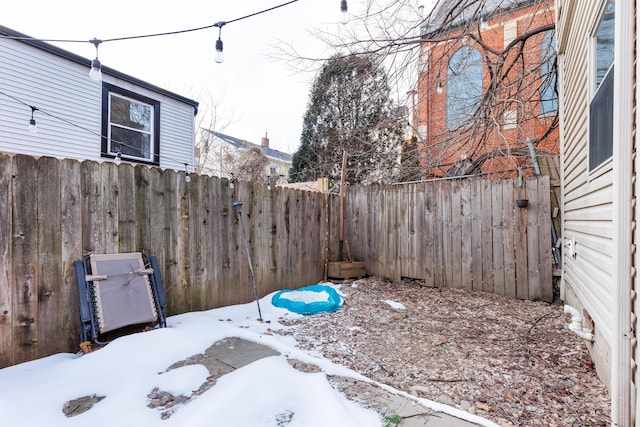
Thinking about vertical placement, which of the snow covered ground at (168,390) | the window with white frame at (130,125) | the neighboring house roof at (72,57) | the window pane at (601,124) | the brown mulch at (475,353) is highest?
the neighboring house roof at (72,57)

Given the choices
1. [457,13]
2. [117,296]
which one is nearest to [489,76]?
[457,13]

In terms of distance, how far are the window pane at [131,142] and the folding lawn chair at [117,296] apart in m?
5.16

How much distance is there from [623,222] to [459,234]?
2.92 m

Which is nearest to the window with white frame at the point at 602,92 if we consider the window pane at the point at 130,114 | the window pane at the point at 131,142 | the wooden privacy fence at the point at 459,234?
the wooden privacy fence at the point at 459,234

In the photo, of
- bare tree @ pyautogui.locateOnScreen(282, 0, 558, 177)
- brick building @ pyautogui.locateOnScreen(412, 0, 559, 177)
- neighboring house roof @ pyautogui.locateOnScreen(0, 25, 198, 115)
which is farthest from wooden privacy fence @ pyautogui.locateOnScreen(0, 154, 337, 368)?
neighboring house roof @ pyautogui.locateOnScreen(0, 25, 198, 115)

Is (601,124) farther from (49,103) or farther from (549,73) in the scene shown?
(49,103)

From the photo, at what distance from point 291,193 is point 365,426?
316 centimetres

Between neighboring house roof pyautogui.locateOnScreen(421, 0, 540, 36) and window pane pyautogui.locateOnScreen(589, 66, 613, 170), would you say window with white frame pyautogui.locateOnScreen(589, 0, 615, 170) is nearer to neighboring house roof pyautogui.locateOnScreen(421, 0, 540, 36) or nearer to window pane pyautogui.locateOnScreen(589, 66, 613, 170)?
window pane pyautogui.locateOnScreen(589, 66, 613, 170)

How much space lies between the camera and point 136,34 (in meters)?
3.20

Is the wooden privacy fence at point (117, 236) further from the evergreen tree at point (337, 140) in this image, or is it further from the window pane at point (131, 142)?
the evergreen tree at point (337, 140)

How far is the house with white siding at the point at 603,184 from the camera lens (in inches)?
56.5

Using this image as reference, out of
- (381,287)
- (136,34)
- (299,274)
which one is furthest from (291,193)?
(136,34)

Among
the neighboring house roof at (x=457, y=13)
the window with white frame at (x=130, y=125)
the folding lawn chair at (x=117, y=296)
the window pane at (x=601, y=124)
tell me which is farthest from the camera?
the window with white frame at (x=130, y=125)

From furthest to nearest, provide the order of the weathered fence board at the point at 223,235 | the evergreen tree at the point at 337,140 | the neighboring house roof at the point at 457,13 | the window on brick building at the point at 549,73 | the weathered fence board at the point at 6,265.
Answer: the evergreen tree at the point at 337,140 < the window on brick building at the point at 549,73 < the neighboring house roof at the point at 457,13 < the weathered fence board at the point at 223,235 < the weathered fence board at the point at 6,265
